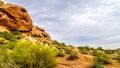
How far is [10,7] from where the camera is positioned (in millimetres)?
36031

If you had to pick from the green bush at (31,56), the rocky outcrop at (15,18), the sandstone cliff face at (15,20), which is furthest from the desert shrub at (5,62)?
the rocky outcrop at (15,18)

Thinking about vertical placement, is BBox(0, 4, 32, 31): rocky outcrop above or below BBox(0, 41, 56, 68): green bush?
above

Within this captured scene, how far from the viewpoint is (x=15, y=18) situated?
35.2m

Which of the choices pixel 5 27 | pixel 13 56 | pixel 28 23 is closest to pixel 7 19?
pixel 5 27

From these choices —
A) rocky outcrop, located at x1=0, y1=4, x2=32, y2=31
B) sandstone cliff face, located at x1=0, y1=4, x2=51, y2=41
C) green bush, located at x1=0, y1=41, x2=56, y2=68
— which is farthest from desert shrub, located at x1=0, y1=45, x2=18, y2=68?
rocky outcrop, located at x1=0, y1=4, x2=32, y2=31

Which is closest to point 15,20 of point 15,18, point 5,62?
point 15,18

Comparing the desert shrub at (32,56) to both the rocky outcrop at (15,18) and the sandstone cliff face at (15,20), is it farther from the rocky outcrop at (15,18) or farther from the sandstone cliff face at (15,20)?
the rocky outcrop at (15,18)

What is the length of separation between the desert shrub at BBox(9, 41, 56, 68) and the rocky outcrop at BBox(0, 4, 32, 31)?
16.3 metres

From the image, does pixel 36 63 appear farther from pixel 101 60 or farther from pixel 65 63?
pixel 101 60

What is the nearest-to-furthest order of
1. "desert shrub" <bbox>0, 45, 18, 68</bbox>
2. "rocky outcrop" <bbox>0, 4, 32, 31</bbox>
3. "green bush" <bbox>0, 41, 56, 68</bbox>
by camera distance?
"desert shrub" <bbox>0, 45, 18, 68</bbox> < "green bush" <bbox>0, 41, 56, 68</bbox> < "rocky outcrop" <bbox>0, 4, 32, 31</bbox>

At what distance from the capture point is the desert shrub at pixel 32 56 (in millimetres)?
16266

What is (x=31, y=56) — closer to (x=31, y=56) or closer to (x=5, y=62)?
(x=31, y=56)

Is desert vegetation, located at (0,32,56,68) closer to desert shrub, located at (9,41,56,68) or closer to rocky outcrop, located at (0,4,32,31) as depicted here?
desert shrub, located at (9,41,56,68)

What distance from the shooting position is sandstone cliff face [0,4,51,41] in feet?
110
